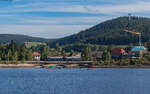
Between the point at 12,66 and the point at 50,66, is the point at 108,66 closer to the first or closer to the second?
the point at 50,66

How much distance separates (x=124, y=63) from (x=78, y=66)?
24.9m

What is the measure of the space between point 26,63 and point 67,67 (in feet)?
77.7

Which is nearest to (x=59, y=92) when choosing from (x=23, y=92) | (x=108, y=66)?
(x=23, y=92)

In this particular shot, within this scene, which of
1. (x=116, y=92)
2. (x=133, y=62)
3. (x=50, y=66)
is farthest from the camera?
(x=50, y=66)

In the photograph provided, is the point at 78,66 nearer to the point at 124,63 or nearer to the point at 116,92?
the point at 124,63

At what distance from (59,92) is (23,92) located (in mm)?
6896

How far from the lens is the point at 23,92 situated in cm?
6938

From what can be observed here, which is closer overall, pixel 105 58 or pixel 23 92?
pixel 23 92

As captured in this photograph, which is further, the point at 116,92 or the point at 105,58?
the point at 105,58

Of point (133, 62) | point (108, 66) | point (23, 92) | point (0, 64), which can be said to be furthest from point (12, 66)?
point (23, 92)

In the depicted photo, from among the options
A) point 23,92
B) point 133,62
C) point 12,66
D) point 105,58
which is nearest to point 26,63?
point 12,66

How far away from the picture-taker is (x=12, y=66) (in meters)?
189

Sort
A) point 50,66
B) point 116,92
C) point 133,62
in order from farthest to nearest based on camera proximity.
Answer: point 50,66 → point 133,62 → point 116,92

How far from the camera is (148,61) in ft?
598
